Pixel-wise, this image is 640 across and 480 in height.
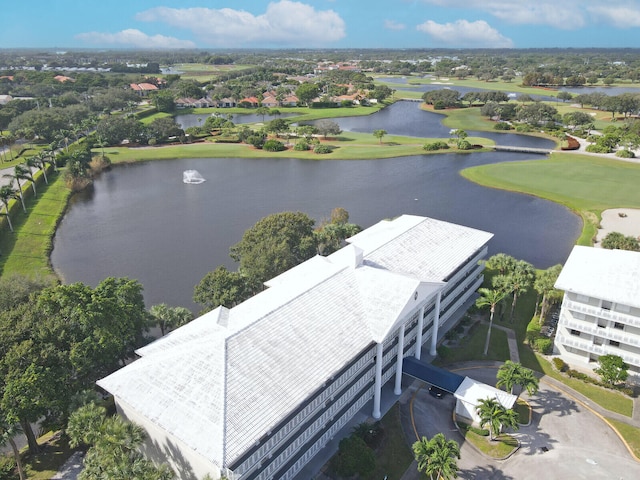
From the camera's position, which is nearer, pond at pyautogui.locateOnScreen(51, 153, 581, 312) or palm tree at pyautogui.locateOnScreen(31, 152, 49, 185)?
pond at pyautogui.locateOnScreen(51, 153, 581, 312)

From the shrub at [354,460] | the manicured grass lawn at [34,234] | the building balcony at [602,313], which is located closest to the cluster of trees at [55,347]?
the shrub at [354,460]

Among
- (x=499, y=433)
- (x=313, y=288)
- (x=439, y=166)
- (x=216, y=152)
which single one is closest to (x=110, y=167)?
(x=216, y=152)

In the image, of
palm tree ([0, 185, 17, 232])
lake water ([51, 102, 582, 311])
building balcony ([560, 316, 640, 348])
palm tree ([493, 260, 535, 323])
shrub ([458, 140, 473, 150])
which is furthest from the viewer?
shrub ([458, 140, 473, 150])

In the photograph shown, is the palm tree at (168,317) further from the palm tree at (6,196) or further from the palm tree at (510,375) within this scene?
the palm tree at (6,196)

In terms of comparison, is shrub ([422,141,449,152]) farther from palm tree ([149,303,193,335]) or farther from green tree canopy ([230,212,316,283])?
palm tree ([149,303,193,335])

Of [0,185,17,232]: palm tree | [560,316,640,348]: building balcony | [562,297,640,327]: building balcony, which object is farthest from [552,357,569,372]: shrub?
[0,185,17,232]: palm tree

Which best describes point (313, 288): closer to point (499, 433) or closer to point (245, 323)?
point (245, 323)
